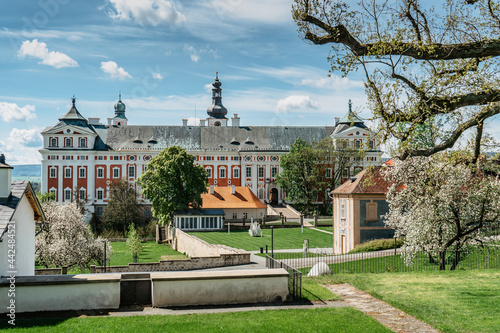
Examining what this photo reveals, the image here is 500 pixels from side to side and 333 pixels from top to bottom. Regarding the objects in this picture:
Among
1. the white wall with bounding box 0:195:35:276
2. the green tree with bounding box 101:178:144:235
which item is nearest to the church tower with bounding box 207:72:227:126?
the green tree with bounding box 101:178:144:235

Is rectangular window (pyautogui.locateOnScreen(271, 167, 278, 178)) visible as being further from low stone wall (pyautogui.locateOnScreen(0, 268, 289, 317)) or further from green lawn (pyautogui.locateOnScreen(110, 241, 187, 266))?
low stone wall (pyautogui.locateOnScreen(0, 268, 289, 317))

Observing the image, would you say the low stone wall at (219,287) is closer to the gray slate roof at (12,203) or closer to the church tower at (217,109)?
the gray slate roof at (12,203)

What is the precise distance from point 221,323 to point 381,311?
343 cm

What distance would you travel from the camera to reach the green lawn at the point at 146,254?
3759 cm

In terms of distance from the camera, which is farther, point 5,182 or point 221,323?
point 5,182

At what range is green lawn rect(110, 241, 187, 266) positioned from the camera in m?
37.6

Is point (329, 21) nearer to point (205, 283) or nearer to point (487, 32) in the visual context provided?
point (487, 32)

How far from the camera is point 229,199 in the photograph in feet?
186

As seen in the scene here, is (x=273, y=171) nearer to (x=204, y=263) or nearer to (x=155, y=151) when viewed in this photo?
(x=155, y=151)

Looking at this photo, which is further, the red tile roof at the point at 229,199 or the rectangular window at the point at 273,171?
the rectangular window at the point at 273,171

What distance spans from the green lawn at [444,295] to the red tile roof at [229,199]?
4098 cm

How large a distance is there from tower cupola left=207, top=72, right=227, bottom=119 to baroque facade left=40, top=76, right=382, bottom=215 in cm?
669

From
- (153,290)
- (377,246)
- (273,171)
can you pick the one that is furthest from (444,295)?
(273,171)

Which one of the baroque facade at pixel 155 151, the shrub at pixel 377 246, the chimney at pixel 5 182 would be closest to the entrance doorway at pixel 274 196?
the baroque facade at pixel 155 151
